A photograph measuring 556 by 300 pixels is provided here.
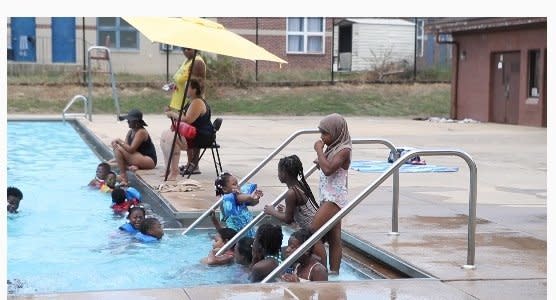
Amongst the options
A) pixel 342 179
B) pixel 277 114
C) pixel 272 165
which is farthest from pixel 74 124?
pixel 342 179

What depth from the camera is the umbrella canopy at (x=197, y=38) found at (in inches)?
360

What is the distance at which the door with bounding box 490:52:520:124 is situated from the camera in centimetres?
2825

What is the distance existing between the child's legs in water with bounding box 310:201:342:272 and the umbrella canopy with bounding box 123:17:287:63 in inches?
116

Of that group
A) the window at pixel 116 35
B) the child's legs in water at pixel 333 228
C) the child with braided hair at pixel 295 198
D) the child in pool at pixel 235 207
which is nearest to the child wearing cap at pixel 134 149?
the child in pool at pixel 235 207

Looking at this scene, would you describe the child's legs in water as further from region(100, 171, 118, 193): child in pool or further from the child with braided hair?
region(100, 171, 118, 193): child in pool

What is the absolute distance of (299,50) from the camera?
41.4 metres

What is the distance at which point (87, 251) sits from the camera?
8.08m

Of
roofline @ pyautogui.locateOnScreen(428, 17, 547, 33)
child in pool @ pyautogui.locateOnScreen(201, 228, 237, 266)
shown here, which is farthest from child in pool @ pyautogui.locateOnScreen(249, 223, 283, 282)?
roofline @ pyautogui.locateOnScreen(428, 17, 547, 33)

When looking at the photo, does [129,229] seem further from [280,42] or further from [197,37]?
[280,42]

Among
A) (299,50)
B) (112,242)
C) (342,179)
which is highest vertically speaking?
(299,50)

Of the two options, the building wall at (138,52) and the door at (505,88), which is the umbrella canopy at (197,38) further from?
the building wall at (138,52)

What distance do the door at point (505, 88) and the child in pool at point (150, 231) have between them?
21763mm

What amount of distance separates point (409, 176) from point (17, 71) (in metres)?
25.6

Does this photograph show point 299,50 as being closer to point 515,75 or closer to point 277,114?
point 277,114
